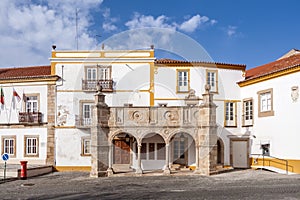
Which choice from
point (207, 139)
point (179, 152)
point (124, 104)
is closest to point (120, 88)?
point (124, 104)

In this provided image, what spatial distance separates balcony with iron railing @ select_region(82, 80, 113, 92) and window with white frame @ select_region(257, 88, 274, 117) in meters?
9.92

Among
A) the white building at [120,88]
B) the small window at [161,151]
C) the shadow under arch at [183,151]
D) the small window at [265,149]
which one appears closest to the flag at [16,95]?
the white building at [120,88]

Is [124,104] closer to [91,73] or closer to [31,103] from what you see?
[91,73]

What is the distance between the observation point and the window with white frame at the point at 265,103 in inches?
866

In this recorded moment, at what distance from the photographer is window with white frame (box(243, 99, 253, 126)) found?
78.6ft

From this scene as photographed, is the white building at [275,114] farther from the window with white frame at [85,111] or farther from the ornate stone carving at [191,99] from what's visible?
the window with white frame at [85,111]

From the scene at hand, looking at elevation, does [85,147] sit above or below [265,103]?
below

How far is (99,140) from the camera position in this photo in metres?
20.3

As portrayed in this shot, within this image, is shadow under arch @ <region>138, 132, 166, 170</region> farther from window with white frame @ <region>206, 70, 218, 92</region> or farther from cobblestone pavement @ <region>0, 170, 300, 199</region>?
window with white frame @ <region>206, 70, 218, 92</region>

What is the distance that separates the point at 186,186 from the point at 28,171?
9943mm

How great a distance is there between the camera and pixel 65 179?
19547 mm

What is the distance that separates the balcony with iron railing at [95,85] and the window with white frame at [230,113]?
8140 mm

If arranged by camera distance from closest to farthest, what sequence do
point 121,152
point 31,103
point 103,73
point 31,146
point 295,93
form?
point 295,93, point 121,152, point 103,73, point 31,146, point 31,103

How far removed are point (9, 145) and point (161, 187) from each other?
45.1 feet
